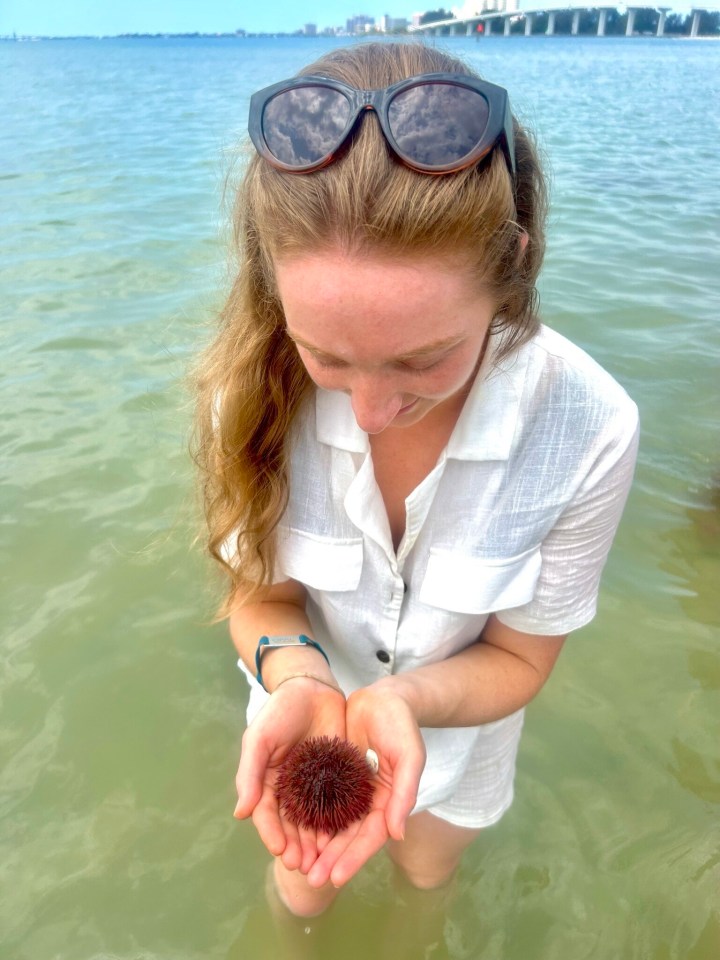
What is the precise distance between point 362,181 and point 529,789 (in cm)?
282

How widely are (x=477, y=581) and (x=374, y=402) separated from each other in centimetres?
68

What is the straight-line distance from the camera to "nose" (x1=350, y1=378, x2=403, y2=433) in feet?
5.98

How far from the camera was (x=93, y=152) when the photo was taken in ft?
50.7

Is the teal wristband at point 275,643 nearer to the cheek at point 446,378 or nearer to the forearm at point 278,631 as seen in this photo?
the forearm at point 278,631

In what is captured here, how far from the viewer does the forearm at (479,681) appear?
219cm

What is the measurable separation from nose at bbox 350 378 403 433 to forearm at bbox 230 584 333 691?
0.80 metres

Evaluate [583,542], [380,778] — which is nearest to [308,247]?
[583,542]

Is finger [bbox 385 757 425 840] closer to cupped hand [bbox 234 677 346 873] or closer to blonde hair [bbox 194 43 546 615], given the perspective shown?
cupped hand [bbox 234 677 346 873]

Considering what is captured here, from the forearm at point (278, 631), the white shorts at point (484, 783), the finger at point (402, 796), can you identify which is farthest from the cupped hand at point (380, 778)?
the white shorts at point (484, 783)

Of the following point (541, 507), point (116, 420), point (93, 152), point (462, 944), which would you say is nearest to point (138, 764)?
point (462, 944)

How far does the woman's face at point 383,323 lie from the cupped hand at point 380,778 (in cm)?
74

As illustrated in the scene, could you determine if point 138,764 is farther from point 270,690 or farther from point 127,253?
point 127,253

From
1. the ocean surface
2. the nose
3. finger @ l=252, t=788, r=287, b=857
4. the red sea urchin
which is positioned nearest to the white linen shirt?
the nose

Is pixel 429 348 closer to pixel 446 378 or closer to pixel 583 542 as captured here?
pixel 446 378
